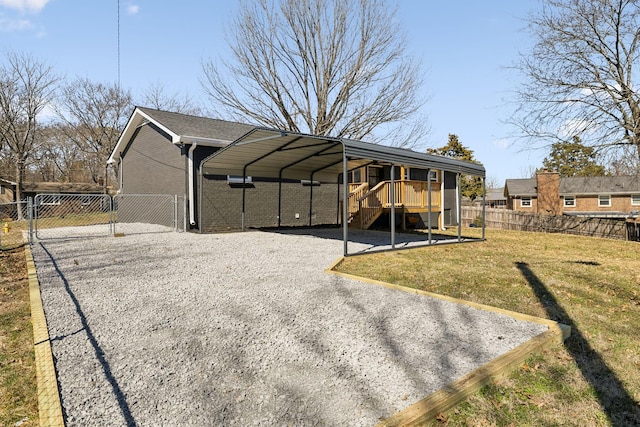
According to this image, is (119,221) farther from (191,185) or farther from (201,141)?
(201,141)

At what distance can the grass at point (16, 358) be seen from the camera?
250cm

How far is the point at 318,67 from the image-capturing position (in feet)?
66.6

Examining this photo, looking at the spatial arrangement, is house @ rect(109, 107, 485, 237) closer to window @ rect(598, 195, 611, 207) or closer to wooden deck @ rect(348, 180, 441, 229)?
wooden deck @ rect(348, 180, 441, 229)

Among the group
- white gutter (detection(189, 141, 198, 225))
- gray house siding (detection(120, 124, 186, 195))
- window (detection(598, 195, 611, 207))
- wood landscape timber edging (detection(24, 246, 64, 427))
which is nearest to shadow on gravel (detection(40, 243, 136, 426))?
wood landscape timber edging (detection(24, 246, 64, 427))

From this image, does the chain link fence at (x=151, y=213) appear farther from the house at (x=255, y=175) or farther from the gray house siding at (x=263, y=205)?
the gray house siding at (x=263, y=205)

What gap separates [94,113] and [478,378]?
3590 cm

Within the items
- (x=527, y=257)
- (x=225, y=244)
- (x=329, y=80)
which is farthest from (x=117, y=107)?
(x=527, y=257)

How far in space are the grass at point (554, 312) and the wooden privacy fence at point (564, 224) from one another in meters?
7.97

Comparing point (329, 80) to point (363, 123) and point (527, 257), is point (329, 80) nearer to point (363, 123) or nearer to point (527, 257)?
point (363, 123)

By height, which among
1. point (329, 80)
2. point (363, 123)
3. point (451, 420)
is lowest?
point (451, 420)

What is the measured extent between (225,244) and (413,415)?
8.59 meters

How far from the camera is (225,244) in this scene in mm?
10297

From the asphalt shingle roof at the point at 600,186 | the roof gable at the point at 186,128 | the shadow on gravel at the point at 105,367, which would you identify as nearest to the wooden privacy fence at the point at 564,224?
the roof gable at the point at 186,128

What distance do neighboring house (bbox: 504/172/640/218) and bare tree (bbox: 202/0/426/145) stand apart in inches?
792
